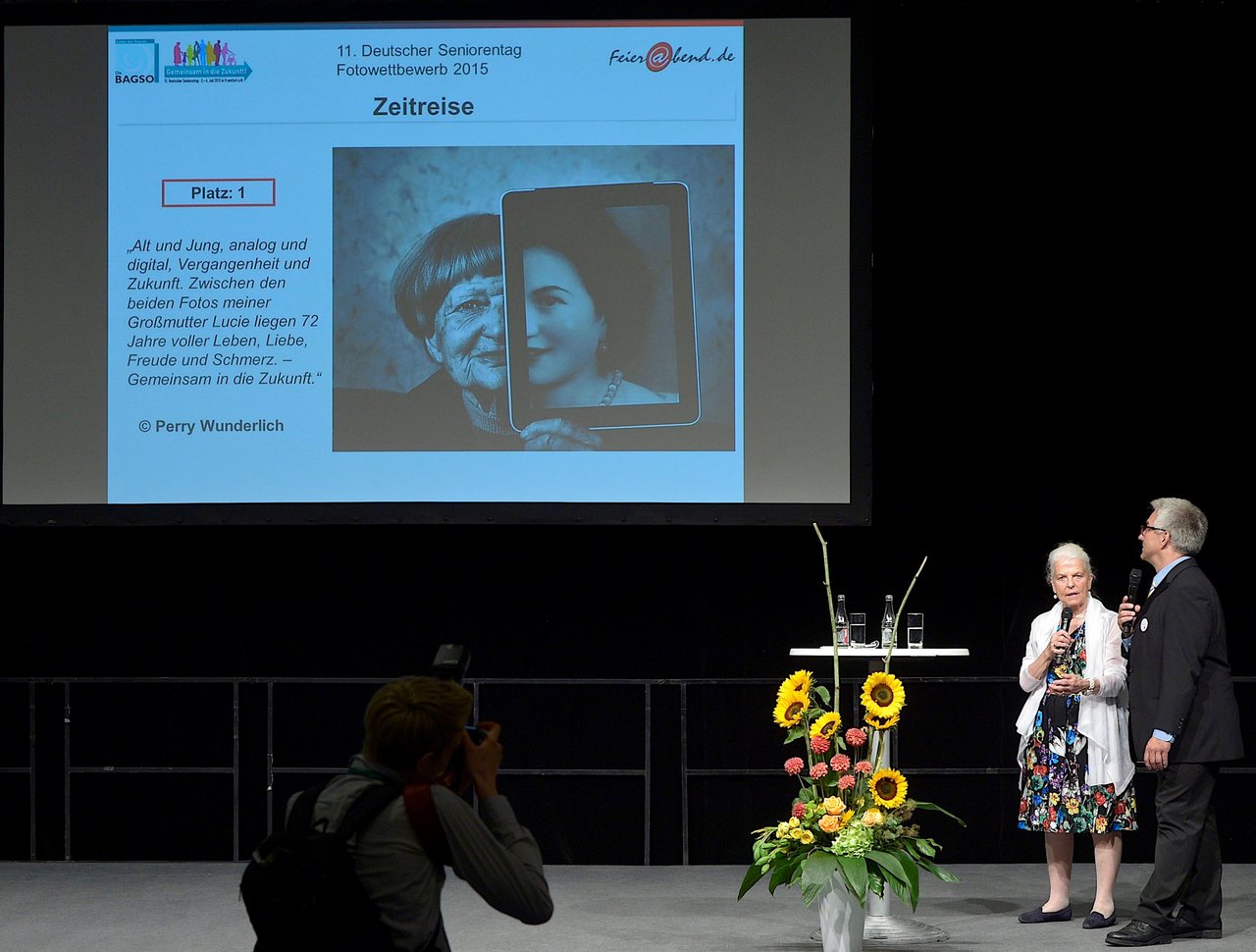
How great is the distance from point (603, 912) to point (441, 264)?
2.38 metres

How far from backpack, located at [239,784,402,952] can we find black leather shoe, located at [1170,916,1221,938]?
121 inches

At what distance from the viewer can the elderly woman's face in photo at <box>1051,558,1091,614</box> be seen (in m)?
4.50

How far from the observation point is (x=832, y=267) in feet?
17.9

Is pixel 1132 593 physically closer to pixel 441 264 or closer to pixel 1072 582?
pixel 1072 582

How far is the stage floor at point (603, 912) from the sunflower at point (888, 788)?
685 mm

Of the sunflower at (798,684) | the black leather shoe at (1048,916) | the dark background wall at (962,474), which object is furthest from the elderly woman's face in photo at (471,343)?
the black leather shoe at (1048,916)

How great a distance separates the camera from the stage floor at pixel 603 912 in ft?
14.3

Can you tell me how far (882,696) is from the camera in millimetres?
3826

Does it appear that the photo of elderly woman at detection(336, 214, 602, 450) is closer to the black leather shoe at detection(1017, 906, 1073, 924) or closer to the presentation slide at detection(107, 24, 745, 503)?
the presentation slide at detection(107, 24, 745, 503)

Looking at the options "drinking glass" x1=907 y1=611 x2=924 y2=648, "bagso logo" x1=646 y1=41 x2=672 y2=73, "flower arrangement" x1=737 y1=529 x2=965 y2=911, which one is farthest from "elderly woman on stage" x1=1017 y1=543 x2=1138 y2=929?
"bagso logo" x1=646 y1=41 x2=672 y2=73

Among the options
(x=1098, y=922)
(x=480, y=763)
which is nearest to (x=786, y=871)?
(x=1098, y=922)

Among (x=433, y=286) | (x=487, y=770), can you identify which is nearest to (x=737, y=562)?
(x=433, y=286)

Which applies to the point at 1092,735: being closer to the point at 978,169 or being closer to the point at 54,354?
the point at 978,169

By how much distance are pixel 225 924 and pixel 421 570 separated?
160 cm
